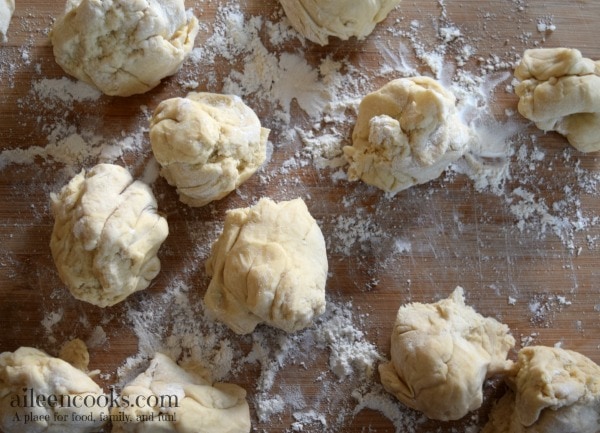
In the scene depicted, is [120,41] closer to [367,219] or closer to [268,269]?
[268,269]

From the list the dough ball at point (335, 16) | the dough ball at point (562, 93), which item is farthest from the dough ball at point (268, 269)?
the dough ball at point (562, 93)

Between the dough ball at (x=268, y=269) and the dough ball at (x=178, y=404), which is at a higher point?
the dough ball at (x=268, y=269)

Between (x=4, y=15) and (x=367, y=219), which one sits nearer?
(x=4, y=15)

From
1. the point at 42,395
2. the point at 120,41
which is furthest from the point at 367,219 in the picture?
the point at 42,395

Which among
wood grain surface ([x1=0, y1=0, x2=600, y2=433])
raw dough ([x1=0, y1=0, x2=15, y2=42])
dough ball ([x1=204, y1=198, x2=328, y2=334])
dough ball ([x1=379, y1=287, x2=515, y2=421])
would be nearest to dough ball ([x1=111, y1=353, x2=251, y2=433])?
wood grain surface ([x1=0, y1=0, x2=600, y2=433])

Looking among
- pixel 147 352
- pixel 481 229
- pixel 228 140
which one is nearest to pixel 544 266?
pixel 481 229

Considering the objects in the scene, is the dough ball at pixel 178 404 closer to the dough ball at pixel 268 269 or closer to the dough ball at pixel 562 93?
the dough ball at pixel 268 269
